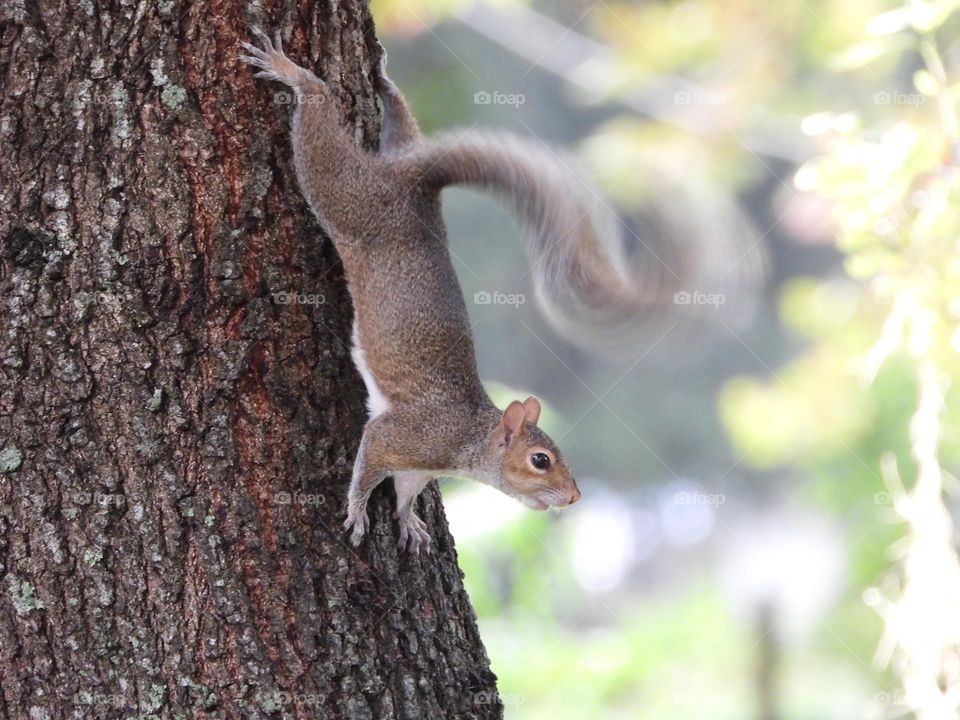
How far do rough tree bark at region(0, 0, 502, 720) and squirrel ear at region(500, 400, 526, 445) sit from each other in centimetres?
57

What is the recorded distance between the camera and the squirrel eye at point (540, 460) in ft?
6.90

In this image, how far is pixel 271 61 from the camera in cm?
160

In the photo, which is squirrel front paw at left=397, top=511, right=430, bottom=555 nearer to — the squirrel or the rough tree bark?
the squirrel

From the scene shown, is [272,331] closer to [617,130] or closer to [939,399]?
[939,399]

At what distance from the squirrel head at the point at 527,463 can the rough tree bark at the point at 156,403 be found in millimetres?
568

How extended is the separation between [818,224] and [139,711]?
3.44 meters

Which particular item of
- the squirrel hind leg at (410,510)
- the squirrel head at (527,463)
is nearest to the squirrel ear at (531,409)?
the squirrel head at (527,463)

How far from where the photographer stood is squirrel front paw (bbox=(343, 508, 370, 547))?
1638mm

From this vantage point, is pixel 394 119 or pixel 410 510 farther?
pixel 394 119

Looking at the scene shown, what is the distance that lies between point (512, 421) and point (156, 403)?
32.0 inches

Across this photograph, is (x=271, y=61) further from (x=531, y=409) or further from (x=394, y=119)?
(x=531, y=409)

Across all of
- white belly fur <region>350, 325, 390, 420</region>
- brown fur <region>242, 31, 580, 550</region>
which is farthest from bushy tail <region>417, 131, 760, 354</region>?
white belly fur <region>350, 325, 390, 420</region>

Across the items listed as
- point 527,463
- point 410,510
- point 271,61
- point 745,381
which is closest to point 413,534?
point 410,510

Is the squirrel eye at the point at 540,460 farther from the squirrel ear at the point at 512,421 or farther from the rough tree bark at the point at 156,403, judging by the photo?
the rough tree bark at the point at 156,403
